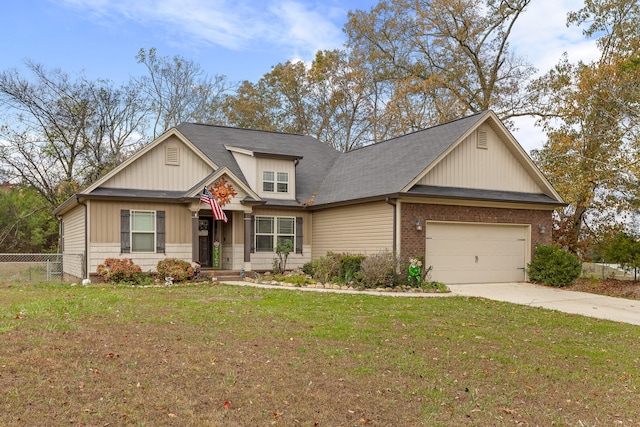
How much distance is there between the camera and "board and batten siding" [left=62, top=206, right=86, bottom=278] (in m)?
17.4

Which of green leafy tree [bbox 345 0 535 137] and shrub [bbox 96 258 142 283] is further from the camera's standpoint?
green leafy tree [bbox 345 0 535 137]

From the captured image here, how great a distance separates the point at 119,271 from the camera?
51.8 feet

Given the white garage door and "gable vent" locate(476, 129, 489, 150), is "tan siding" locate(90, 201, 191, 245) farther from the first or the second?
"gable vent" locate(476, 129, 489, 150)

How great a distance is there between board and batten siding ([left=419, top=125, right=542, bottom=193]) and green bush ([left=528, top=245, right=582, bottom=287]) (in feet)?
7.94

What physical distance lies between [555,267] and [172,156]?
1263 cm

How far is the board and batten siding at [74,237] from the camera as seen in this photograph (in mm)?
17375

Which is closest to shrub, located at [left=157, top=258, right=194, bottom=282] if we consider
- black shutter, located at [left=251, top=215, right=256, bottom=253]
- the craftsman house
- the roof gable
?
the craftsman house

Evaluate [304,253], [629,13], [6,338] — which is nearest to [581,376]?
[6,338]

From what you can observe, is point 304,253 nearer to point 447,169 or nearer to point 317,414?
point 447,169

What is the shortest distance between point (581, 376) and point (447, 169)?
35.8 feet

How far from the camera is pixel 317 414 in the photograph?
4.97m

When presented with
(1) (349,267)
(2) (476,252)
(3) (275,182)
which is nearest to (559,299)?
(2) (476,252)

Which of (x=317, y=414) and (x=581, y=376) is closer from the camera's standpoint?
(x=317, y=414)

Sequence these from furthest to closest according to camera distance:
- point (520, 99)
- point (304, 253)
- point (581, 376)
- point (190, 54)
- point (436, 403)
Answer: point (190, 54), point (520, 99), point (304, 253), point (581, 376), point (436, 403)
